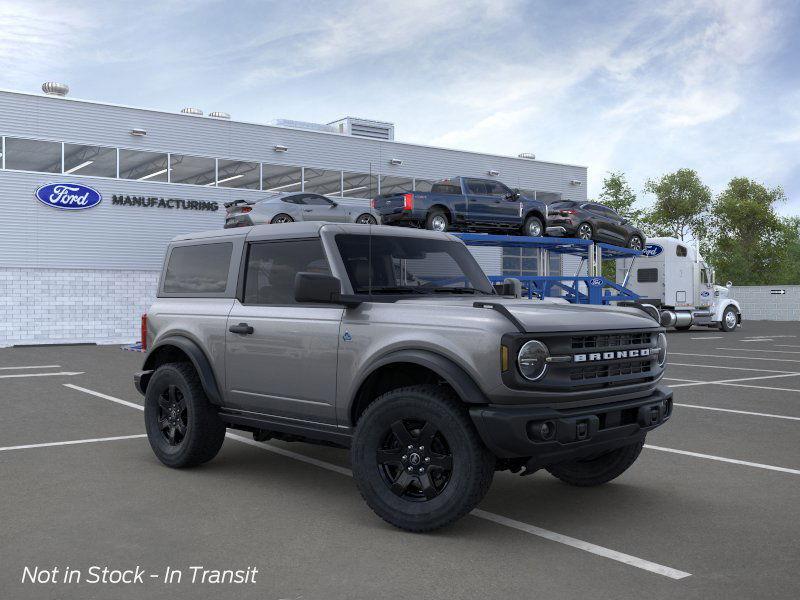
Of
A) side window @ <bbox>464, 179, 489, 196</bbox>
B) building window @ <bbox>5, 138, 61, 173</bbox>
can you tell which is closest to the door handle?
side window @ <bbox>464, 179, 489, 196</bbox>

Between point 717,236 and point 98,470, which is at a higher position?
point 717,236

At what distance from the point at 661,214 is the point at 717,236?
195 inches

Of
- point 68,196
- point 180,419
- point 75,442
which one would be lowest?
point 75,442

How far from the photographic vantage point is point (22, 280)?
26.1 meters

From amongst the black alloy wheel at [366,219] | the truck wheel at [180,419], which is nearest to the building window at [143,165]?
the black alloy wheel at [366,219]

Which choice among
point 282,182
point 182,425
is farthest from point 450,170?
point 182,425

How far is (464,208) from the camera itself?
20500 millimetres

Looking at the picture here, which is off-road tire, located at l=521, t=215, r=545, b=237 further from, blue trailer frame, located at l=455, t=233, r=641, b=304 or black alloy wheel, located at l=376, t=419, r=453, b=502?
black alloy wheel, located at l=376, t=419, r=453, b=502

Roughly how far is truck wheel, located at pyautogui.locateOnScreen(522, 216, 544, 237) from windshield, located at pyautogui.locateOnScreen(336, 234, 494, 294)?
16.4 m

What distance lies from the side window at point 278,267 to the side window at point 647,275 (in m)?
26.6

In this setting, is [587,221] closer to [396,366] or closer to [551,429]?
[396,366]

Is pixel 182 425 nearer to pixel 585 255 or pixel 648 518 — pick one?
pixel 648 518

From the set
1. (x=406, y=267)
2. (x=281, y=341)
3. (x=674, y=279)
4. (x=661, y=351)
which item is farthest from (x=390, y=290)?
(x=674, y=279)

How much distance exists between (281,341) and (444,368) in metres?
1.52
